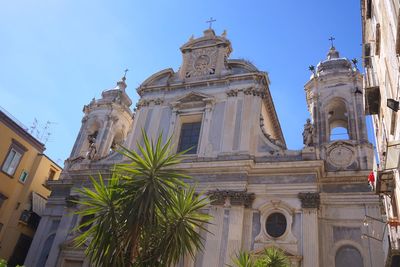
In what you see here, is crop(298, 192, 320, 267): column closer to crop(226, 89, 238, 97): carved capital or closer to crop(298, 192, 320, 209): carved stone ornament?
crop(298, 192, 320, 209): carved stone ornament

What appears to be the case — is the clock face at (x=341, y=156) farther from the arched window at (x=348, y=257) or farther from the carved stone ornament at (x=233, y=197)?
the carved stone ornament at (x=233, y=197)

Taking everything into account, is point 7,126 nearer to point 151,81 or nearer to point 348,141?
point 151,81

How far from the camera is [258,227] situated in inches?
629

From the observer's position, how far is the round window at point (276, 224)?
15.7 meters

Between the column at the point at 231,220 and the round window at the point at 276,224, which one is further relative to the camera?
the round window at the point at 276,224

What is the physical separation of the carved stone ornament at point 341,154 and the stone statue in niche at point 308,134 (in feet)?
3.12

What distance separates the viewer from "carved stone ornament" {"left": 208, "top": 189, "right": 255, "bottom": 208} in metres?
16.3

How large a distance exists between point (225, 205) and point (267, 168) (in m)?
2.44

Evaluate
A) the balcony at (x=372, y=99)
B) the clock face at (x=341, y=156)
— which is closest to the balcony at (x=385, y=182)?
the balcony at (x=372, y=99)

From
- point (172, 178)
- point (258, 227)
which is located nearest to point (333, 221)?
point (258, 227)

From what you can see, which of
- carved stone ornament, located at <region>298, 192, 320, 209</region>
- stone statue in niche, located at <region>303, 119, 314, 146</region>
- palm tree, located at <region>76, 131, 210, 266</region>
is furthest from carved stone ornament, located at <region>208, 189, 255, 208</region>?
palm tree, located at <region>76, 131, 210, 266</region>

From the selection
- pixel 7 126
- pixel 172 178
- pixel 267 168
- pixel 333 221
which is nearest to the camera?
pixel 172 178

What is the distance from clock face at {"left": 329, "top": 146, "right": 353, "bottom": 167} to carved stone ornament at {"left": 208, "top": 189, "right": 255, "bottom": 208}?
4056mm

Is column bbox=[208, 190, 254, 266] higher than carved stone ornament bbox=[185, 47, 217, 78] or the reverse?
the reverse
